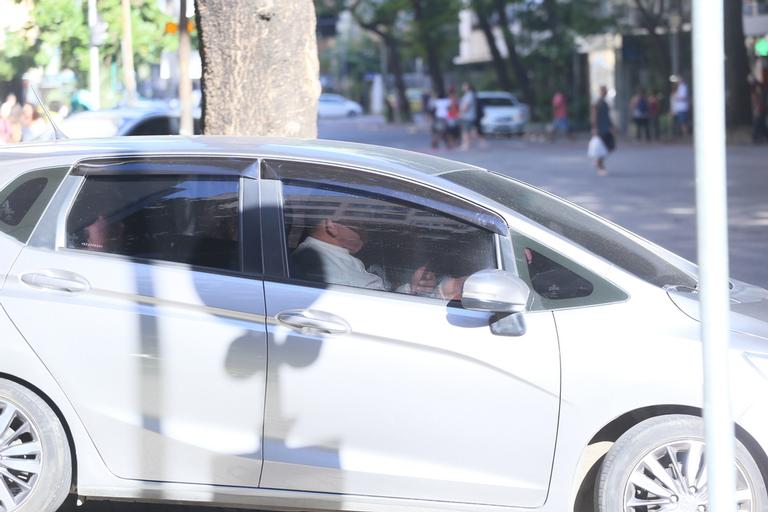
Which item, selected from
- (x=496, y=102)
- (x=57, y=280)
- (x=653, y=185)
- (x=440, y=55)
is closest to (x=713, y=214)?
(x=57, y=280)

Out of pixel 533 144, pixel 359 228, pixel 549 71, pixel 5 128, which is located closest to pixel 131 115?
pixel 5 128

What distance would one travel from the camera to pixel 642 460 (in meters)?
4.49

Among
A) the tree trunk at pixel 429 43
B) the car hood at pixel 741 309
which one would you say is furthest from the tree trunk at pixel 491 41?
the car hood at pixel 741 309

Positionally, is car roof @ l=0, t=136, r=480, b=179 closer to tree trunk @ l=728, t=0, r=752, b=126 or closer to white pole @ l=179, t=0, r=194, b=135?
white pole @ l=179, t=0, r=194, b=135

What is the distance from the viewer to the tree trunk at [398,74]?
59688 millimetres

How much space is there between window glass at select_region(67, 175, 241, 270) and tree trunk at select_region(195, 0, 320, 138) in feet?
10.8

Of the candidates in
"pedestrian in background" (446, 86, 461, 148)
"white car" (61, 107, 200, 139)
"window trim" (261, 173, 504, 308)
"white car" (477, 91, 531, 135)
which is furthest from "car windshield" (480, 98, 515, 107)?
"window trim" (261, 173, 504, 308)

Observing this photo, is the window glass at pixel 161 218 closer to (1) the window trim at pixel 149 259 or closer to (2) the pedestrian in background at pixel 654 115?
(1) the window trim at pixel 149 259

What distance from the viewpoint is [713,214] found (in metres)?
2.77

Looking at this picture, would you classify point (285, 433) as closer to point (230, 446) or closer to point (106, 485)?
point (230, 446)

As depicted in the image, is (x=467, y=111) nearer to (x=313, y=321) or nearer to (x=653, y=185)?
(x=653, y=185)

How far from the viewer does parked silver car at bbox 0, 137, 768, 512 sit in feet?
14.9

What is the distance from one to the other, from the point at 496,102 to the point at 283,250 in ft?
136

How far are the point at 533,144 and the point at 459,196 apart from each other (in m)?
34.8
